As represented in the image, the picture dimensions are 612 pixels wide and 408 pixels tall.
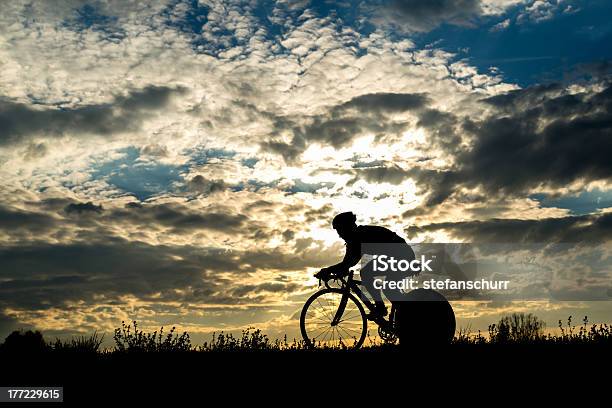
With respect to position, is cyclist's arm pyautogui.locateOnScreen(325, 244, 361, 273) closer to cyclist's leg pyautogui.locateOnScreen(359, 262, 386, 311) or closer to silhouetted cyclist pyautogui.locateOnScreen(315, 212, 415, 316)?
silhouetted cyclist pyautogui.locateOnScreen(315, 212, 415, 316)

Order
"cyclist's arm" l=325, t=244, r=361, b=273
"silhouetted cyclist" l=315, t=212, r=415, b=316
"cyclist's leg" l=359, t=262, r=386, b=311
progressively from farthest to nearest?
"cyclist's leg" l=359, t=262, r=386, b=311 < "cyclist's arm" l=325, t=244, r=361, b=273 < "silhouetted cyclist" l=315, t=212, r=415, b=316

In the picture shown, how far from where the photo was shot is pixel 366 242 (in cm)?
1215

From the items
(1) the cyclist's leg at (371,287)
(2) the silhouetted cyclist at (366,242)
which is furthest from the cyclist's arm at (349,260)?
(1) the cyclist's leg at (371,287)

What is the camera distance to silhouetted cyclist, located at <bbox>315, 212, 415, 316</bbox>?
39.4 ft

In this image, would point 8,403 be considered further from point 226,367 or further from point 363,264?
point 363,264

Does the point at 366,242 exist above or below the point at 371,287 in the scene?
above

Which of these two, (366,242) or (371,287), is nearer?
(366,242)

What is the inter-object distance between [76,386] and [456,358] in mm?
6452

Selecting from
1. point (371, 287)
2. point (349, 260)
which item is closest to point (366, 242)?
point (349, 260)

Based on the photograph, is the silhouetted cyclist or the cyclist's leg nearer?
the silhouetted cyclist

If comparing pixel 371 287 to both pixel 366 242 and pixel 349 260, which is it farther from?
pixel 366 242

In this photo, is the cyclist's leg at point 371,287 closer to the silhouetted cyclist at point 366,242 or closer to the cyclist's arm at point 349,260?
the silhouetted cyclist at point 366,242

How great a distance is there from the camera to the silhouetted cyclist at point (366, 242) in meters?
12.0

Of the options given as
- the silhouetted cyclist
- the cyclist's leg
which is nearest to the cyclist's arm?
the silhouetted cyclist
